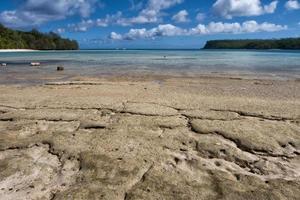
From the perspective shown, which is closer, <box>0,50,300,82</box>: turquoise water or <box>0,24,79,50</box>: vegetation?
<box>0,50,300,82</box>: turquoise water

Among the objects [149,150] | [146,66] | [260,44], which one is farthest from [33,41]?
[149,150]

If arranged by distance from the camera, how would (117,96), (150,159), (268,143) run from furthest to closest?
1. (117,96)
2. (268,143)
3. (150,159)

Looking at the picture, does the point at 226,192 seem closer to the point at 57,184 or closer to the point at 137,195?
the point at 137,195

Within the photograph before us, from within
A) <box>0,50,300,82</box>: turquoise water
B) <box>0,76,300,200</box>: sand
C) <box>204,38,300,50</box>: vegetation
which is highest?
<box>0,76,300,200</box>: sand

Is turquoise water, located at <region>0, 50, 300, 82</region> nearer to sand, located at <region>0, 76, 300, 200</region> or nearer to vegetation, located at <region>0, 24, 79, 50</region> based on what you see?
sand, located at <region>0, 76, 300, 200</region>

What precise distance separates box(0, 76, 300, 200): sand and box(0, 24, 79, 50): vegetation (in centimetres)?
8310

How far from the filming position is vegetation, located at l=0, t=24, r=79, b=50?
280ft

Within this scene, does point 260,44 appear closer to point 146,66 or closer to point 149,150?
point 146,66

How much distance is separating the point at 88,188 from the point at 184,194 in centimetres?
100

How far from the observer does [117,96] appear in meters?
7.88

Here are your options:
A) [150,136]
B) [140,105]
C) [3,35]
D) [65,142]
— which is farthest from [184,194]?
[3,35]

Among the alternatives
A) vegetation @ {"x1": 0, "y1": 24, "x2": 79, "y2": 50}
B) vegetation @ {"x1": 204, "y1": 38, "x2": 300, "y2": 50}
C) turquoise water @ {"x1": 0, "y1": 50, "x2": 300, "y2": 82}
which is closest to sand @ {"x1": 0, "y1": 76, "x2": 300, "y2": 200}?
turquoise water @ {"x1": 0, "y1": 50, "x2": 300, "y2": 82}

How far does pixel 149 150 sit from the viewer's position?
158 inches

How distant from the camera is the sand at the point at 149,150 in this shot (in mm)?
3043
